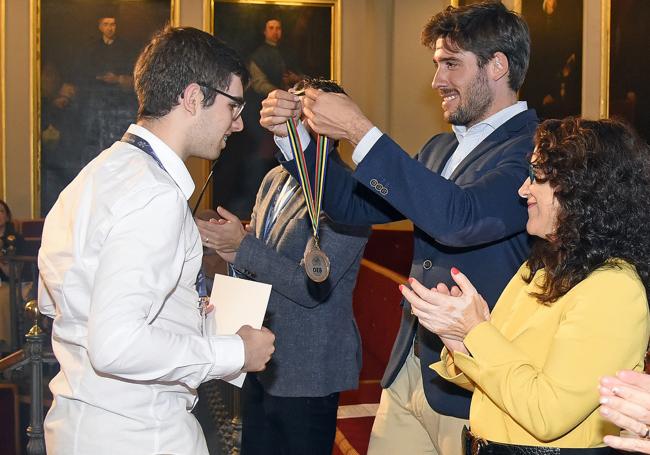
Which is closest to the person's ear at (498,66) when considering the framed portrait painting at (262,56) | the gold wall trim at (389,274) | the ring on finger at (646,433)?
the ring on finger at (646,433)

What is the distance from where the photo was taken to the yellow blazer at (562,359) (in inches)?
79.7

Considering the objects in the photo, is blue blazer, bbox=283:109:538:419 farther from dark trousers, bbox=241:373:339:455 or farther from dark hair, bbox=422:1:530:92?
dark trousers, bbox=241:373:339:455

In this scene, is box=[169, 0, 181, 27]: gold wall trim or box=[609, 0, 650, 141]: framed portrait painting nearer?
Result: box=[609, 0, 650, 141]: framed portrait painting

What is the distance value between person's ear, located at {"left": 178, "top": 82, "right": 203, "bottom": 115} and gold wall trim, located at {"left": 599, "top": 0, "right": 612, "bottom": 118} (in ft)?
13.6

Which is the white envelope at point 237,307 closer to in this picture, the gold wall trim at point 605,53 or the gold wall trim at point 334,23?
the gold wall trim at point 605,53

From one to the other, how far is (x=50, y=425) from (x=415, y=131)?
26.4ft

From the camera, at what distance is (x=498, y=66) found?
3062mm

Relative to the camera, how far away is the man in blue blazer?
2.63 metres

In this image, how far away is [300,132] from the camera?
304 cm

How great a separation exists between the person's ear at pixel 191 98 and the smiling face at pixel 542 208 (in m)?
0.94

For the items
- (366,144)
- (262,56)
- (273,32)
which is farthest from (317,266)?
(273,32)

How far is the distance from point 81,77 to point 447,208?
8382 mm

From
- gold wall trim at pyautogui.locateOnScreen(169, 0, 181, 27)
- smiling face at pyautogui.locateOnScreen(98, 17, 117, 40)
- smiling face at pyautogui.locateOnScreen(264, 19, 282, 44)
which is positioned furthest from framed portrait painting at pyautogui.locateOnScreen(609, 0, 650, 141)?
smiling face at pyautogui.locateOnScreen(98, 17, 117, 40)

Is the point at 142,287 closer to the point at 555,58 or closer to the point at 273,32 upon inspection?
the point at 555,58
